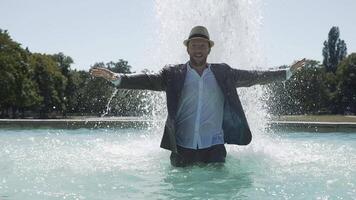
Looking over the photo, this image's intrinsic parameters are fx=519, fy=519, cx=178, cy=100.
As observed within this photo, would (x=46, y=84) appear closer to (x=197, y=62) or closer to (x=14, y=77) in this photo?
(x=14, y=77)

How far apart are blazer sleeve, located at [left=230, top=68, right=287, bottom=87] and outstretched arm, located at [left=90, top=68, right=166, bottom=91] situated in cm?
94

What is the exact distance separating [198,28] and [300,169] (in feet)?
7.52

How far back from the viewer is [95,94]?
214 feet

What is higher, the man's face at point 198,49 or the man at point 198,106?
the man's face at point 198,49

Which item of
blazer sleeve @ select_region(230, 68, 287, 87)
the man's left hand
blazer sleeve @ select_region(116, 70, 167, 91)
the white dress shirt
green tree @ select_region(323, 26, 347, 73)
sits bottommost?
the white dress shirt

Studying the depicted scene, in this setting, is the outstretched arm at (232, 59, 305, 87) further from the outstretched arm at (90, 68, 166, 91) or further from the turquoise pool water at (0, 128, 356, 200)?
the turquoise pool water at (0, 128, 356, 200)

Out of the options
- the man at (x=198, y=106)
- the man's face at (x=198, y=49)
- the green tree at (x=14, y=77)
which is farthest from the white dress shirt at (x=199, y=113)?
the green tree at (x=14, y=77)

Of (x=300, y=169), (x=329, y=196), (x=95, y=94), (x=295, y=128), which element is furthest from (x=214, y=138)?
(x=95, y=94)

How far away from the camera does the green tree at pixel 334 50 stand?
86062mm

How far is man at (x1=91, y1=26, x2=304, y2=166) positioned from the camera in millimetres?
6352

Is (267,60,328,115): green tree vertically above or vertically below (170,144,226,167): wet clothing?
above

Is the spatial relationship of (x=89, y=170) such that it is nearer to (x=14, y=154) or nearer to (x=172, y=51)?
(x=14, y=154)

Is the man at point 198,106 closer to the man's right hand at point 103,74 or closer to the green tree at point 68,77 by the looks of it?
the man's right hand at point 103,74

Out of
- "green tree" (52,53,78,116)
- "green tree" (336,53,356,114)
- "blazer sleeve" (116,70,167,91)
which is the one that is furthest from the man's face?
"green tree" (336,53,356,114)
